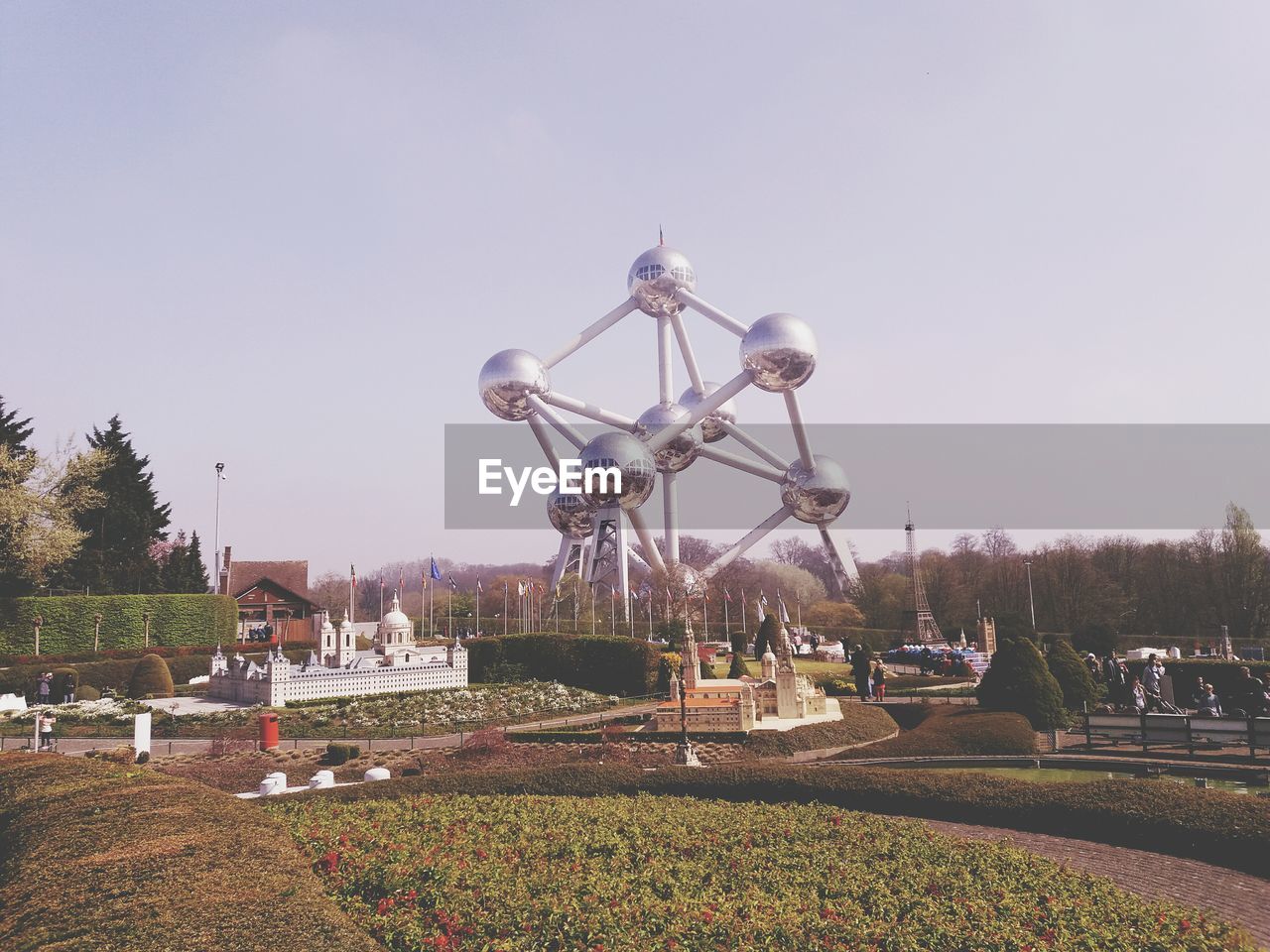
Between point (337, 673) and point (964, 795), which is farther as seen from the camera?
point (337, 673)

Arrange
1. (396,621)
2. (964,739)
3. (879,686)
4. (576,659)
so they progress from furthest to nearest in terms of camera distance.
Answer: (396,621)
(576,659)
(879,686)
(964,739)

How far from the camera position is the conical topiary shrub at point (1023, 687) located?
850 inches

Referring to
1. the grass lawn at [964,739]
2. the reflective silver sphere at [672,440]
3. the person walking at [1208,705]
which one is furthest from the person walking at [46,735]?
Result: the reflective silver sphere at [672,440]

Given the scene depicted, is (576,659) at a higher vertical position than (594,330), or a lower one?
lower

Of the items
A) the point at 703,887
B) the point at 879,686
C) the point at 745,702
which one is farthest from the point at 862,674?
the point at 703,887

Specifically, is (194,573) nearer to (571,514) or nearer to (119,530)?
(119,530)

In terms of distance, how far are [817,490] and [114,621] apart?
42872 mm

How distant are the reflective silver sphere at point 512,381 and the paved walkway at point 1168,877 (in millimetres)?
43806

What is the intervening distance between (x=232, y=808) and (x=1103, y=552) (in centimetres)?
6684

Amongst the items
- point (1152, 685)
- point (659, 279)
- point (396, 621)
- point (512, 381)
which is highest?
point (659, 279)

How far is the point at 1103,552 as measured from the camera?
6462 cm

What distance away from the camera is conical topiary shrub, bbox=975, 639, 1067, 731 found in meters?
21.6

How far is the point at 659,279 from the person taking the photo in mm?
57406

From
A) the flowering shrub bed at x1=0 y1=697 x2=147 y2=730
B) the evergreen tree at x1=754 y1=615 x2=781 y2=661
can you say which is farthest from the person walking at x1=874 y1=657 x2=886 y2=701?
the flowering shrub bed at x1=0 y1=697 x2=147 y2=730
